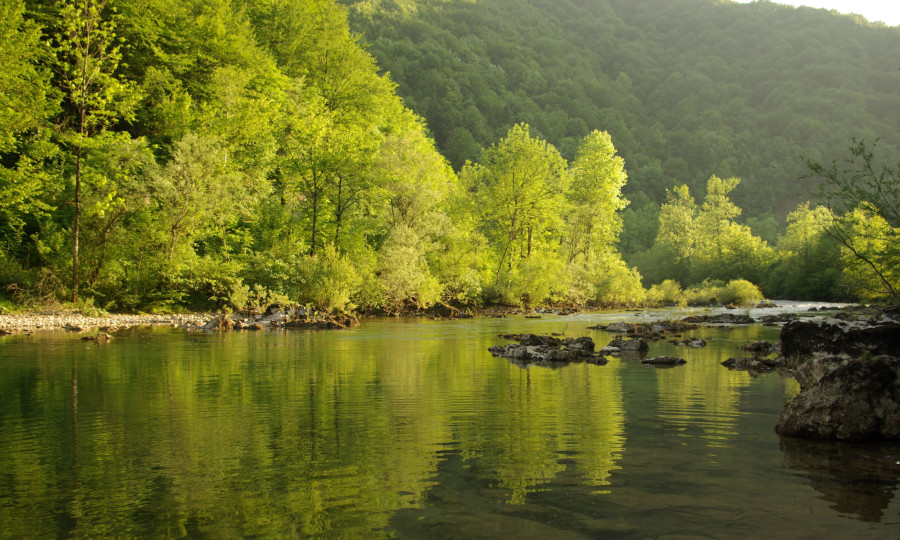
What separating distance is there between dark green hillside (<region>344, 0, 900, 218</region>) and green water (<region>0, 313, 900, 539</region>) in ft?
321

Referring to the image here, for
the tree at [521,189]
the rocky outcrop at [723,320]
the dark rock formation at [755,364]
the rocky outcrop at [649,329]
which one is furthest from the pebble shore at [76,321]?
the tree at [521,189]

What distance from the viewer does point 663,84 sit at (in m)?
151

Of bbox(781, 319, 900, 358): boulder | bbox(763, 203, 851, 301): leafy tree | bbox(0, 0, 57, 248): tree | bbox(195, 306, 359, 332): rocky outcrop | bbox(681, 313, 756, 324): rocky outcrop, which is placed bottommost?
bbox(681, 313, 756, 324): rocky outcrop

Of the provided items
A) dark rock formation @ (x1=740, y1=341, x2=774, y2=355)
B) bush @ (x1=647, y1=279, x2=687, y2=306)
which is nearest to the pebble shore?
dark rock formation @ (x1=740, y1=341, x2=774, y2=355)

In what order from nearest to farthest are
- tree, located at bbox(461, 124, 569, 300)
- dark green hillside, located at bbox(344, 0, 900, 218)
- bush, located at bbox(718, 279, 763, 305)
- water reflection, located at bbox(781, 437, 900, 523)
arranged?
water reflection, located at bbox(781, 437, 900, 523), tree, located at bbox(461, 124, 569, 300), bush, located at bbox(718, 279, 763, 305), dark green hillside, located at bbox(344, 0, 900, 218)

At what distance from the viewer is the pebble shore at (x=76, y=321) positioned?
23.4 metres

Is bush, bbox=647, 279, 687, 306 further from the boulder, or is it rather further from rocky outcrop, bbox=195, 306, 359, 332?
the boulder

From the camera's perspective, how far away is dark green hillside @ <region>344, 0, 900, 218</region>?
382ft

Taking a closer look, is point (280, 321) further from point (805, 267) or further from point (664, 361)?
point (805, 267)

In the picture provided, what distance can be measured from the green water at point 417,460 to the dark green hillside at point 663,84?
97.8 meters

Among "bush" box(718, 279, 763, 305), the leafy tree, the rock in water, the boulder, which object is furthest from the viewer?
the leafy tree

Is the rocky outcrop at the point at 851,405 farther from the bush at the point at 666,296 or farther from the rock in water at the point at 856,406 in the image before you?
the bush at the point at 666,296

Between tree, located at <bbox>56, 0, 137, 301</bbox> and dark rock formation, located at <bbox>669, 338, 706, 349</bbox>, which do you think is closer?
dark rock formation, located at <bbox>669, 338, 706, 349</bbox>

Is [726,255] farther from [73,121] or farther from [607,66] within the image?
[607,66]
